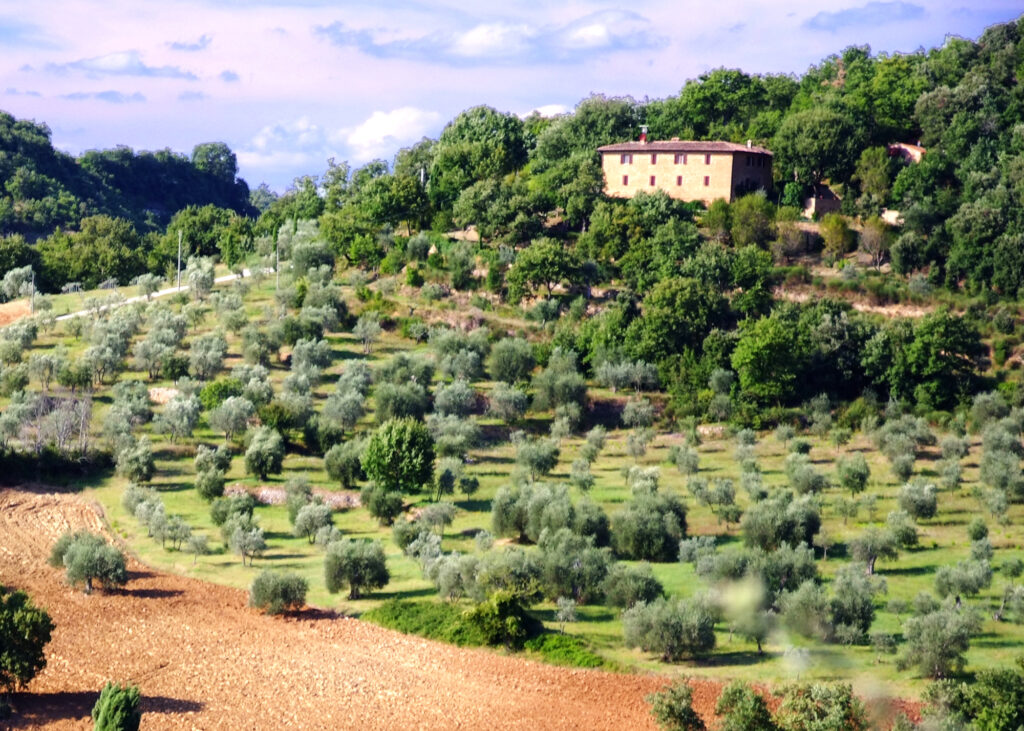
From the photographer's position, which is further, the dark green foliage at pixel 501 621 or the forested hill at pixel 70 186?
the forested hill at pixel 70 186

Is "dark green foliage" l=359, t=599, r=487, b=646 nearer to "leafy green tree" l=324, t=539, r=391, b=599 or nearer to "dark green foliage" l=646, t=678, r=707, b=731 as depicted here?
"leafy green tree" l=324, t=539, r=391, b=599

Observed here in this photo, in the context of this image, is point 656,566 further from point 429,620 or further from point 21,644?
point 21,644

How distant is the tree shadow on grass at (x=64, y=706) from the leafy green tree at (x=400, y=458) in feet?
63.0

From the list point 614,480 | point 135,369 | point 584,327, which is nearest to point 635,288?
point 584,327

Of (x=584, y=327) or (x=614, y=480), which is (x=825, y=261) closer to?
(x=584, y=327)

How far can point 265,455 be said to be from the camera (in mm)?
56969

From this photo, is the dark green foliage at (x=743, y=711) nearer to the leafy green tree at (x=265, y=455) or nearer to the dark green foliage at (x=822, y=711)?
the dark green foliage at (x=822, y=711)

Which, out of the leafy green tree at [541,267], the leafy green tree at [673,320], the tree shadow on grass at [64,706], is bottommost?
the tree shadow on grass at [64,706]

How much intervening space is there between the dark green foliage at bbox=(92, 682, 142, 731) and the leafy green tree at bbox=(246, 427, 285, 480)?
26049mm

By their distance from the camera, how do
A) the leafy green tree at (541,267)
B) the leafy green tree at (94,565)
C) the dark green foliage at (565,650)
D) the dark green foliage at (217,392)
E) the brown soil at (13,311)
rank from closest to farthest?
1. the dark green foliage at (565,650)
2. the leafy green tree at (94,565)
3. the dark green foliage at (217,392)
4. the leafy green tree at (541,267)
5. the brown soil at (13,311)

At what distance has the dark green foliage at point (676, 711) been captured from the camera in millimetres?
34062

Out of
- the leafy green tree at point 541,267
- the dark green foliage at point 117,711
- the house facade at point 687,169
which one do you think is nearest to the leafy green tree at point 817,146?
the house facade at point 687,169

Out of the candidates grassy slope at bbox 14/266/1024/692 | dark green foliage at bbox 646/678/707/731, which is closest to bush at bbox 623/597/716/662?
grassy slope at bbox 14/266/1024/692

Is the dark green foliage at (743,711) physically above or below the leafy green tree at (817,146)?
below
